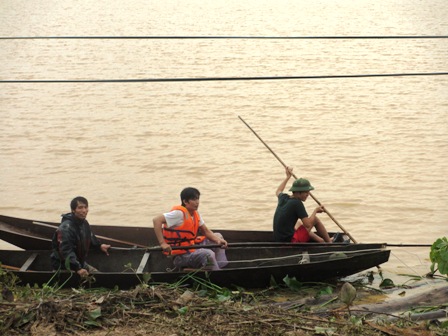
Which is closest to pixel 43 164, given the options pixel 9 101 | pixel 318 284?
pixel 9 101

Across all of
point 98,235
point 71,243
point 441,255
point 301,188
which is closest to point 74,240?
point 71,243

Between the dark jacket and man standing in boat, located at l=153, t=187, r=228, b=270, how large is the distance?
0.77m

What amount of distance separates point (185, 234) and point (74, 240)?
1.17 meters

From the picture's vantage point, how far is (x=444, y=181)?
1636cm

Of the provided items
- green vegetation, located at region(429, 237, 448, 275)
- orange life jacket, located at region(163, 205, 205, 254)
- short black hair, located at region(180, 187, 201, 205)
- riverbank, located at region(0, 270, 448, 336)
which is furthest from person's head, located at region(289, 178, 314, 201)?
green vegetation, located at region(429, 237, 448, 275)

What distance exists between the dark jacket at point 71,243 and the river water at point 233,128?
14.1 feet

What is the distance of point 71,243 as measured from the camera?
932 centimetres

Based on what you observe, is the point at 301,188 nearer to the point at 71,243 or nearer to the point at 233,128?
the point at 71,243

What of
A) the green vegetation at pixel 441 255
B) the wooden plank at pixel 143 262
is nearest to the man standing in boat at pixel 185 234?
the wooden plank at pixel 143 262

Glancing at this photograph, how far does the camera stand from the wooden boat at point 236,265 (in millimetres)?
9469

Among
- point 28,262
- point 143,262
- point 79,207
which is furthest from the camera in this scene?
point 28,262

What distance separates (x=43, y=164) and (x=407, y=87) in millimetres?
10790

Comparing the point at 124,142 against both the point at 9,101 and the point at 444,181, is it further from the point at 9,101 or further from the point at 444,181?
the point at 444,181

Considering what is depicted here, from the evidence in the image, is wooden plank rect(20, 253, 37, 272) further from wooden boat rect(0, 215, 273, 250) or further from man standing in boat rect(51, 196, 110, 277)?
man standing in boat rect(51, 196, 110, 277)
